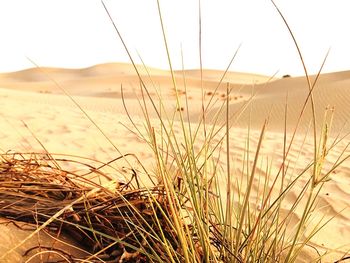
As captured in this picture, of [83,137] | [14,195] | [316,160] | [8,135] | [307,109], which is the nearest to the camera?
[316,160]

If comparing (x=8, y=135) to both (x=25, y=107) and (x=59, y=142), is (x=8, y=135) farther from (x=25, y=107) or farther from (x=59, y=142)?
(x=25, y=107)

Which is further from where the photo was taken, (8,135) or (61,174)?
(8,135)

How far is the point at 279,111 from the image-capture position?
11.3 metres

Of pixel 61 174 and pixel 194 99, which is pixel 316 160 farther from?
pixel 194 99

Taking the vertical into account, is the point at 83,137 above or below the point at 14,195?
below

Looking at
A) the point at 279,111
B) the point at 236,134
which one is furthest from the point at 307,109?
the point at 236,134

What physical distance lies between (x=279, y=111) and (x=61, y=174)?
389 inches

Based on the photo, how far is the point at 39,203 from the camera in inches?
64.2

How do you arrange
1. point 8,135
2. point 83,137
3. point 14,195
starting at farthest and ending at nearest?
point 83,137
point 8,135
point 14,195

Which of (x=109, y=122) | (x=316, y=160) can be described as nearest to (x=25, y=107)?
(x=109, y=122)

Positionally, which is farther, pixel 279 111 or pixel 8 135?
pixel 279 111

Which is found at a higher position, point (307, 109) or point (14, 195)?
point (14, 195)

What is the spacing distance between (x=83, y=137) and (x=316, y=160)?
432cm

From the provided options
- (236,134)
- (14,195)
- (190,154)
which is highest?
(190,154)
